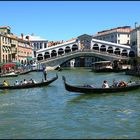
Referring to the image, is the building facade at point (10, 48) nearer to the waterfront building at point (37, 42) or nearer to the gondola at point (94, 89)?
the waterfront building at point (37, 42)

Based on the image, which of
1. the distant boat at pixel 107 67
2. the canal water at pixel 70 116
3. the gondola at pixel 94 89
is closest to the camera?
the canal water at pixel 70 116

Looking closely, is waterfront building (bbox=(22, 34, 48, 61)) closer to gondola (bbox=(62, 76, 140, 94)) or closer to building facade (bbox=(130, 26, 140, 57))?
building facade (bbox=(130, 26, 140, 57))

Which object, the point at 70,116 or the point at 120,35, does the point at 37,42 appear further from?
the point at 70,116

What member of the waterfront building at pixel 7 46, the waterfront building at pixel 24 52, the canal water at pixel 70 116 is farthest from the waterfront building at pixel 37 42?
the canal water at pixel 70 116

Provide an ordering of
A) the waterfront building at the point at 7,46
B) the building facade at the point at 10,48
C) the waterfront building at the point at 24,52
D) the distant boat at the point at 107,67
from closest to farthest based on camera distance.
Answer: the distant boat at the point at 107,67
the waterfront building at the point at 7,46
the building facade at the point at 10,48
the waterfront building at the point at 24,52

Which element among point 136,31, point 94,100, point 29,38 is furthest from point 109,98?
point 29,38

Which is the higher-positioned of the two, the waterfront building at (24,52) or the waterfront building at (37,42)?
A: the waterfront building at (37,42)

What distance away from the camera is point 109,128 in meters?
6.87

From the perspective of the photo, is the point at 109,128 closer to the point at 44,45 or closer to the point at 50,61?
the point at 50,61

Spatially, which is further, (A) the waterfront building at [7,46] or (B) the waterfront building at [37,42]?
(B) the waterfront building at [37,42]

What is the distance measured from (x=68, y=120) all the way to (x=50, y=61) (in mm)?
26875

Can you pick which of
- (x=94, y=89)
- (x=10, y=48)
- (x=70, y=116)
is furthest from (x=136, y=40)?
(x=70, y=116)

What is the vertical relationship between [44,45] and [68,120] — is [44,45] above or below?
above

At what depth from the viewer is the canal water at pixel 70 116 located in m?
6.61
